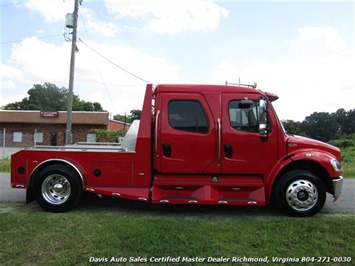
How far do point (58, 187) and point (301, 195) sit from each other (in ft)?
14.6

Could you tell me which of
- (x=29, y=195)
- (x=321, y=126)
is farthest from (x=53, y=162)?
(x=321, y=126)

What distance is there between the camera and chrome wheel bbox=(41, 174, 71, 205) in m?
5.80

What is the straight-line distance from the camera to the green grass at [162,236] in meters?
3.92

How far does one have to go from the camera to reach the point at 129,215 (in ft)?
18.6

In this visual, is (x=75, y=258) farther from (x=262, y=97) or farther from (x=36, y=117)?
(x=36, y=117)

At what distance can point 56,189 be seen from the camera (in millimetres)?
5848

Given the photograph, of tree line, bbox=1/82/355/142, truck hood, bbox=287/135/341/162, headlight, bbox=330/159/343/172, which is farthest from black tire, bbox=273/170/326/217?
tree line, bbox=1/82/355/142

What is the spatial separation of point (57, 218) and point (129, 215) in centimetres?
123

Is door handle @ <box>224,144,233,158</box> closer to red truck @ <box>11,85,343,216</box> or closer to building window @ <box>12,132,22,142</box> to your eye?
red truck @ <box>11,85,343,216</box>

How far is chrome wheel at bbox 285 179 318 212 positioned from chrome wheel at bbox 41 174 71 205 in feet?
13.3

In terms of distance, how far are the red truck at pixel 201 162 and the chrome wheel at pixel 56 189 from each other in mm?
17

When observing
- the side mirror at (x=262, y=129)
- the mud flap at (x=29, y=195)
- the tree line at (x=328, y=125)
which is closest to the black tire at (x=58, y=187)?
the mud flap at (x=29, y=195)

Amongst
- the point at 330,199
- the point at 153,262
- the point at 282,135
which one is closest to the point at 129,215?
the point at 153,262

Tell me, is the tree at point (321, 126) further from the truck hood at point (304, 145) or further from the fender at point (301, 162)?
the fender at point (301, 162)
